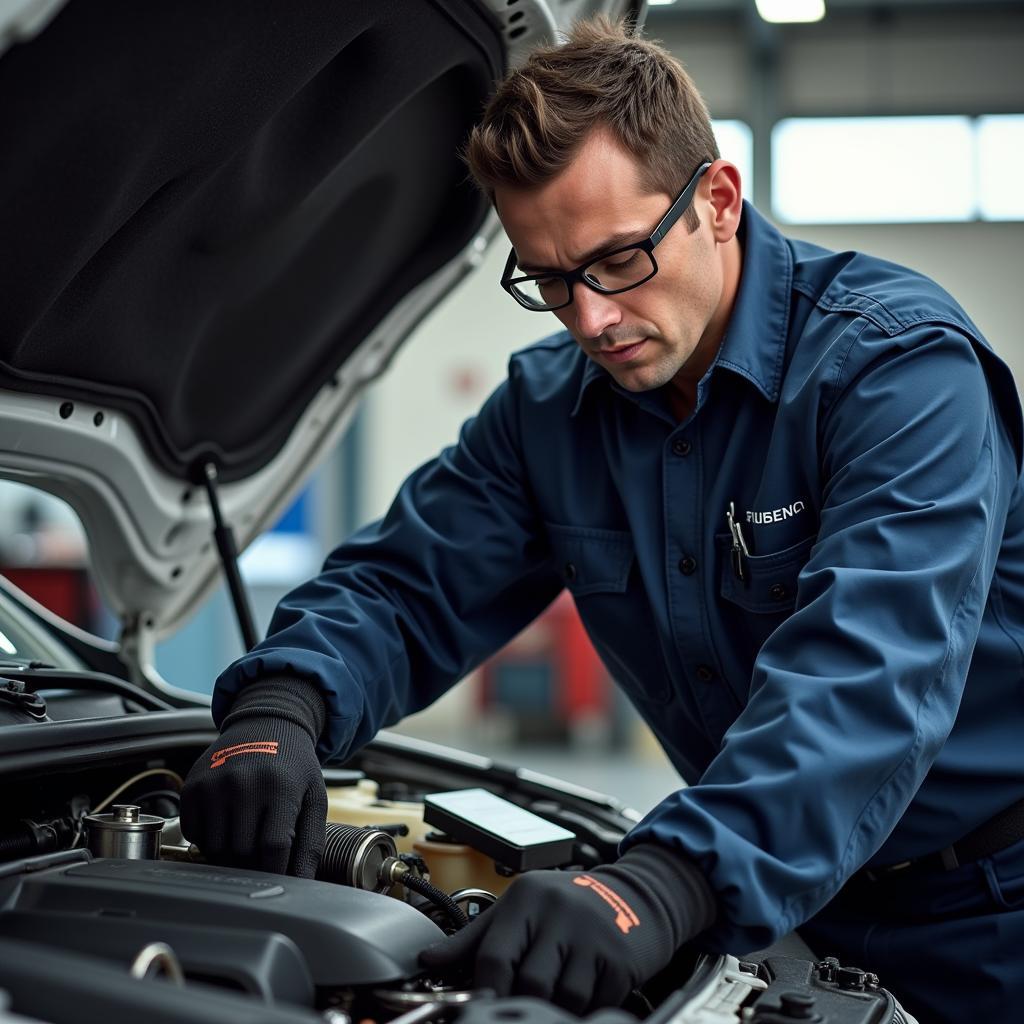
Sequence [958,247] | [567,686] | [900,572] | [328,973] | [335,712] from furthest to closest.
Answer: [958,247] < [567,686] < [335,712] < [900,572] < [328,973]

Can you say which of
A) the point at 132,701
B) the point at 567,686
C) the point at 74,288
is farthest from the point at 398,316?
the point at 567,686

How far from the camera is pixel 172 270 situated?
1.48 m

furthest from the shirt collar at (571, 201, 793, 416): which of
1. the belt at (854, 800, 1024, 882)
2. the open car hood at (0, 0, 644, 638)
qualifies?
the belt at (854, 800, 1024, 882)

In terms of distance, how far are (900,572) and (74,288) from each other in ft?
3.04

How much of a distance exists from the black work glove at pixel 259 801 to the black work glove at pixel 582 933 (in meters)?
0.26

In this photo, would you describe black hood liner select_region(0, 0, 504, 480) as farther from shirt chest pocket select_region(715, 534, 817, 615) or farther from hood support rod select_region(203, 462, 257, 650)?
shirt chest pocket select_region(715, 534, 817, 615)

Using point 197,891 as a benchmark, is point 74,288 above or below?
above

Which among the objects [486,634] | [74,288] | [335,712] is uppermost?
[74,288]

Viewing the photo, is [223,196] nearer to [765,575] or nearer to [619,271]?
[619,271]

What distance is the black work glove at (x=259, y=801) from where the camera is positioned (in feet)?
3.81

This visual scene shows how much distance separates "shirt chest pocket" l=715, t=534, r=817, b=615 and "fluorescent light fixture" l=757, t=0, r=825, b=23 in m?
4.84

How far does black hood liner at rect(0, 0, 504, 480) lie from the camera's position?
3.78 ft

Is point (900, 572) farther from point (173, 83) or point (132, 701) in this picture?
point (132, 701)

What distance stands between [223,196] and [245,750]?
0.63 meters
